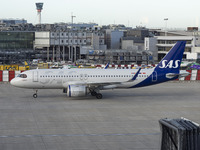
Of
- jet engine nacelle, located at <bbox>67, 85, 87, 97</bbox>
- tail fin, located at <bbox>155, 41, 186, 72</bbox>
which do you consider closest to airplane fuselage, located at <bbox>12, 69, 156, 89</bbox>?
jet engine nacelle, located at <bbox>67, 85, 87, 97</bbox>

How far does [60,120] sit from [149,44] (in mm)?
91734

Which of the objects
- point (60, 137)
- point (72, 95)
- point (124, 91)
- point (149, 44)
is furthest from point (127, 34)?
point (60, 137)

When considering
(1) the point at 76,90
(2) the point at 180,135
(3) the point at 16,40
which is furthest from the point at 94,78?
(3) the point at 16,40

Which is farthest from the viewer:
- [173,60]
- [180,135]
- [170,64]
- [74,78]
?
[173,60]

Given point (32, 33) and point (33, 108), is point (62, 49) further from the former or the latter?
point (33, 108)

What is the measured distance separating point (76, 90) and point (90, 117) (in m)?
7.90

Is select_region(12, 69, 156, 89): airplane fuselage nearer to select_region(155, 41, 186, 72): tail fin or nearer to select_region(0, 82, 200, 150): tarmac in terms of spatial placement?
select_region(155, 41, 186, 72): tail fin

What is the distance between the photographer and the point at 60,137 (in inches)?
930

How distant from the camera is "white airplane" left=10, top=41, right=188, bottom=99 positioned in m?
39.1

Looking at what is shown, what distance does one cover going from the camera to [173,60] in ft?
136

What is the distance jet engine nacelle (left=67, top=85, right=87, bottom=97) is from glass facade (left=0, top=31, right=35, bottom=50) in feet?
286

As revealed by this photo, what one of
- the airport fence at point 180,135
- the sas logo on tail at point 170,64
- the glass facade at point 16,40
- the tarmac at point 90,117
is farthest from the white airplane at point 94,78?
the glass facade at point 16,40

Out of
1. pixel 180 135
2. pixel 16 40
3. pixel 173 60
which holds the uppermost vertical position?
pixel 16 40

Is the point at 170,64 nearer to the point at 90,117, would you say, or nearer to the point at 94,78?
the point at 94,78
